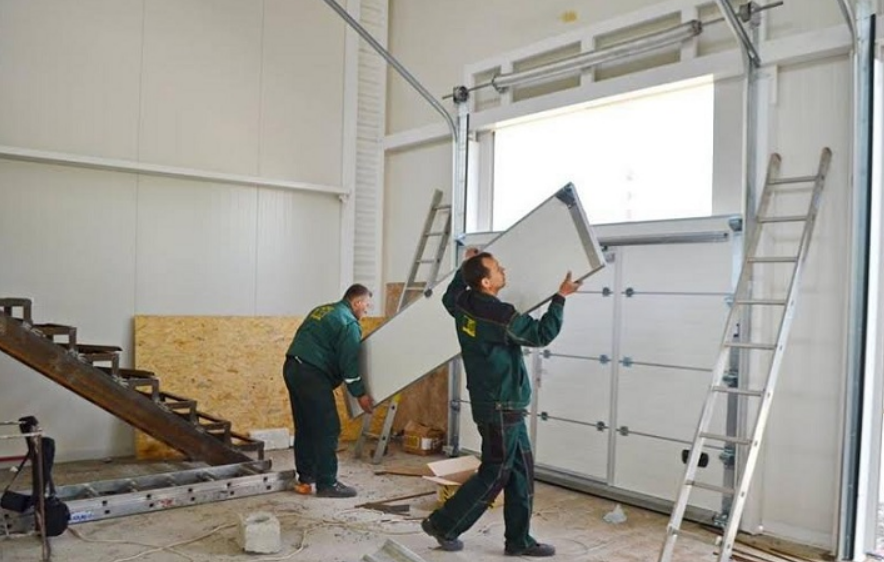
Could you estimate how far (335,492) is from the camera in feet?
17.8

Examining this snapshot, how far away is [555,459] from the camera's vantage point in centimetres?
609

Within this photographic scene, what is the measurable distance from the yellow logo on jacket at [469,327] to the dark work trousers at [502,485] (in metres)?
0.47

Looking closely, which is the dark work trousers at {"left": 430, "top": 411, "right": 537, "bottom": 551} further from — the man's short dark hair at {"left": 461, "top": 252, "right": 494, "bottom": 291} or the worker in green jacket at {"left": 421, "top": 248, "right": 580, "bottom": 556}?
the man's short dark hair at {"left": 461, "top": 252, "right": 494, "bottom": 291}

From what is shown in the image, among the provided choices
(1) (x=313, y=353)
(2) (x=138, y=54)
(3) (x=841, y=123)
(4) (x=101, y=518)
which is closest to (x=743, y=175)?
(3) (x=841, y=123)

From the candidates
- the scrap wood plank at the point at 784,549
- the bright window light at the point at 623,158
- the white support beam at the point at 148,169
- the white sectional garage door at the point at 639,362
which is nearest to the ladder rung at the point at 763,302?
the white sectional garage door at the point at 639,362

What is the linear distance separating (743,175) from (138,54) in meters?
5.18

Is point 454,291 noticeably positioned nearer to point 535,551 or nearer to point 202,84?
point 535,551

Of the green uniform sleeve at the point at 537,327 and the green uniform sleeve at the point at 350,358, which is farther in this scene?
the green uniform sleeve at the point at 350,358

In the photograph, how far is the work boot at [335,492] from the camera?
17.8ft

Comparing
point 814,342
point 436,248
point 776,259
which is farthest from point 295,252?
point 814,342

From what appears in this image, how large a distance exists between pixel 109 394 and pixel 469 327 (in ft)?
9.16

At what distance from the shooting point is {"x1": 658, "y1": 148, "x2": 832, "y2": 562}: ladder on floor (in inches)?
161

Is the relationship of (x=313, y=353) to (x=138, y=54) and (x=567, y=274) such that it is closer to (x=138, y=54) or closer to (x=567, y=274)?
(x=567, y=274)

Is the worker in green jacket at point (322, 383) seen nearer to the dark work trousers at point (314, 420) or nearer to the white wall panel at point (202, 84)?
the dark work trousers at point (314, 420)
